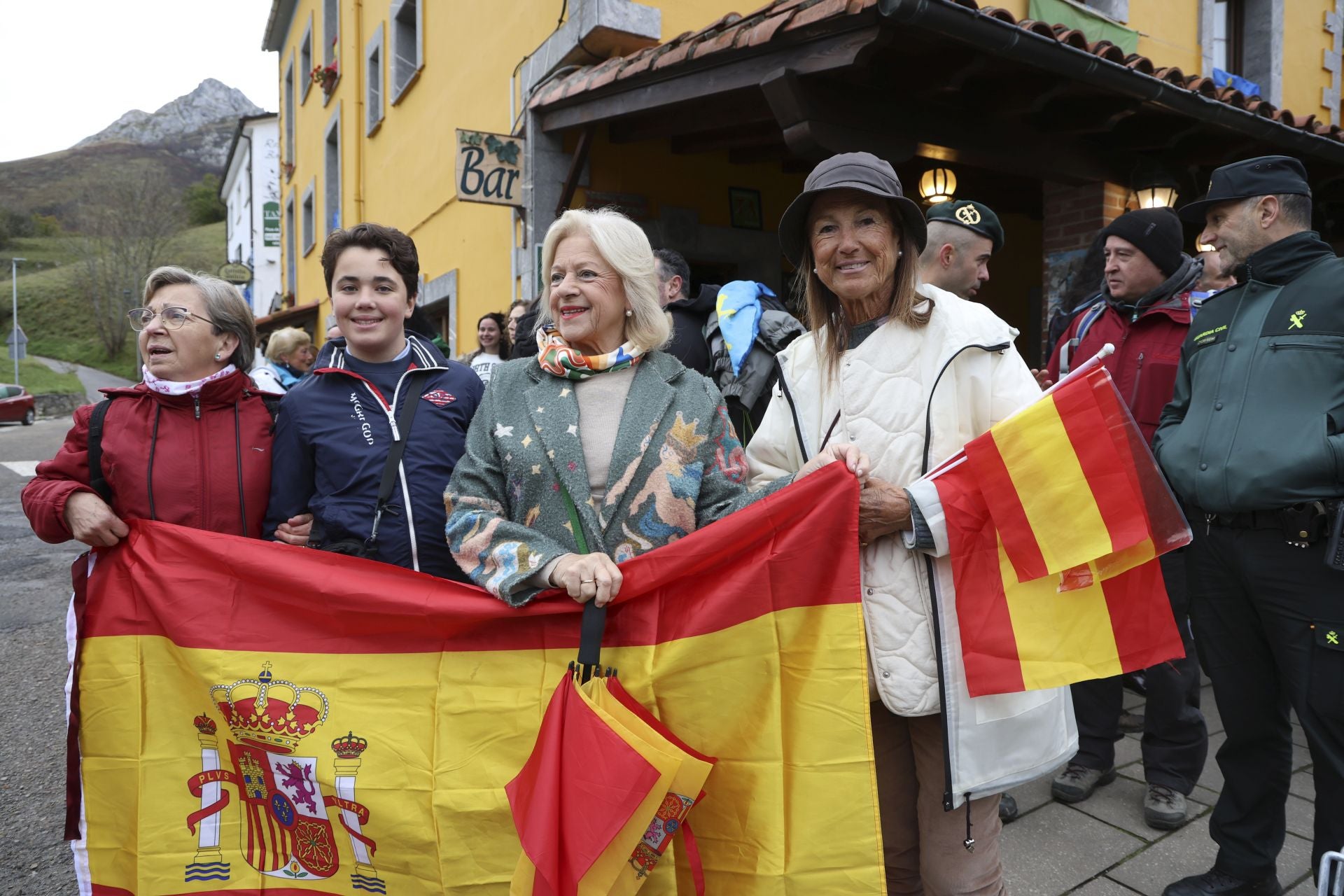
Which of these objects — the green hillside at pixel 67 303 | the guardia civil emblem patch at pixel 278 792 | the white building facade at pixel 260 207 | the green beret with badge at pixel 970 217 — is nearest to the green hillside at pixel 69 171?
the green hillside at pixel 67 303

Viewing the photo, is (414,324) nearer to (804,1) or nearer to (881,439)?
(881,439)

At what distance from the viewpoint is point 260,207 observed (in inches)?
1152

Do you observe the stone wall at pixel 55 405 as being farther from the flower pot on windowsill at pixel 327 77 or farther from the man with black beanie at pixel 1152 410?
the man with black beanie at pixel 1152 410

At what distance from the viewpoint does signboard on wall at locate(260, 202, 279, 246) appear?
26.1 m

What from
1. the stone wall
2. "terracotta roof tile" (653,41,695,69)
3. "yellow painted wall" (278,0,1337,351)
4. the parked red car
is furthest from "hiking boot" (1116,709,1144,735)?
the stone wall

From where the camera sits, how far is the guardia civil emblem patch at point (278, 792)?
2102 mm

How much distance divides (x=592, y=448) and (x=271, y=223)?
91.5 ft

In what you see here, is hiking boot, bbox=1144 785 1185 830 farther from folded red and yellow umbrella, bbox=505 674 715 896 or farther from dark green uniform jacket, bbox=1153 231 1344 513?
folded red and yellow umbrella, bbox=505 674 715 896

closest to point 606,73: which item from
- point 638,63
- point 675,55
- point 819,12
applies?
point 638,63

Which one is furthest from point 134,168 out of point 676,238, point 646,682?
point 646,682

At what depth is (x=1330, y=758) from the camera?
240cm

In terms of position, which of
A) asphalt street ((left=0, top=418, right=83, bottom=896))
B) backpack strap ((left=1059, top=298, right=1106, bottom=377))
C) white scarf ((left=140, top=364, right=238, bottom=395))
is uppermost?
backpack strap ((left=1059, top=298, right=1106, bottom=377))

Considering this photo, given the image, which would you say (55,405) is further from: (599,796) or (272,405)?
(599,796)

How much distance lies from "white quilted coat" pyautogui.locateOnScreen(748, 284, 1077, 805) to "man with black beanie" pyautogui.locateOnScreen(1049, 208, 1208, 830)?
1.56 m
